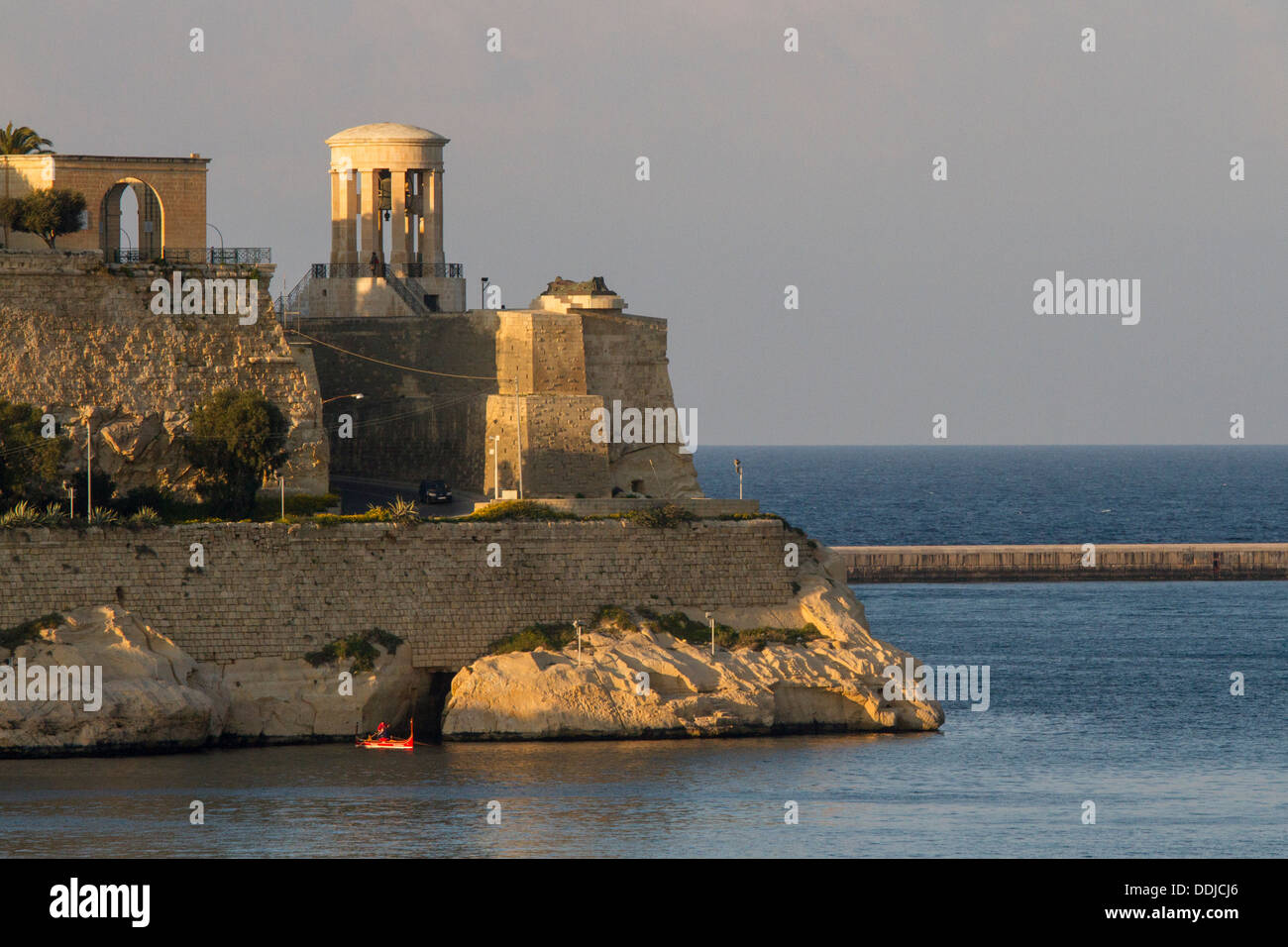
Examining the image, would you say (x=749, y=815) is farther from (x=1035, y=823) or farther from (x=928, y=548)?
(x=928, y=548)

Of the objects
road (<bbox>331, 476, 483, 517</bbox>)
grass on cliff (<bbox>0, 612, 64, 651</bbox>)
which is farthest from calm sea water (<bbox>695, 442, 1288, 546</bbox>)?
grass on cliff (<bbox>0, 612, 64, 651</bbox>)

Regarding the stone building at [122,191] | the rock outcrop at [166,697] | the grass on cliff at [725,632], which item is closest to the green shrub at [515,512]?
the grass on cliff at [725,632]

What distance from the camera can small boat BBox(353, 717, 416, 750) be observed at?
50.8 meters

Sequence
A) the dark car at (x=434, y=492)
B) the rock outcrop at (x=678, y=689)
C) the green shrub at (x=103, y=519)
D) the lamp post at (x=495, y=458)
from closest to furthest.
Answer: the rock outcrop at (x=678, y=689) → the green shrub at (x=103, y=519) → the dark car at (x=434, y=492) → the lamp post at (x=495, y=458)

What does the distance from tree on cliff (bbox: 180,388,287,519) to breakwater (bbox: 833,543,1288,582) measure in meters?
42.1

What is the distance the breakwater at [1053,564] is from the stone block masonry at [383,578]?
39.8m

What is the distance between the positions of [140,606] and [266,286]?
10334 mm

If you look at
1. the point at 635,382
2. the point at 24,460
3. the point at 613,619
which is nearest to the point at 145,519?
the point at 24,460

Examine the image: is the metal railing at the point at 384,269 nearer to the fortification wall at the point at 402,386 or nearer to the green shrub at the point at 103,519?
the fortification wall at the point at 402,386

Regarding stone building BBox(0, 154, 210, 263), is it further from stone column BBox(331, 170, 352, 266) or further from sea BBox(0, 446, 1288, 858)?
sea BBox(0, 446, 1288, 858)

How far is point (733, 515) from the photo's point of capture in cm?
5581

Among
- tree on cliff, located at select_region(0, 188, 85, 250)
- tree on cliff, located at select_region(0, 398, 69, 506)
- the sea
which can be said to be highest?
tree on cliff, located at select_region(0, 188, 85, 250)

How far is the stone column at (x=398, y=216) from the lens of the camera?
6631 cm
